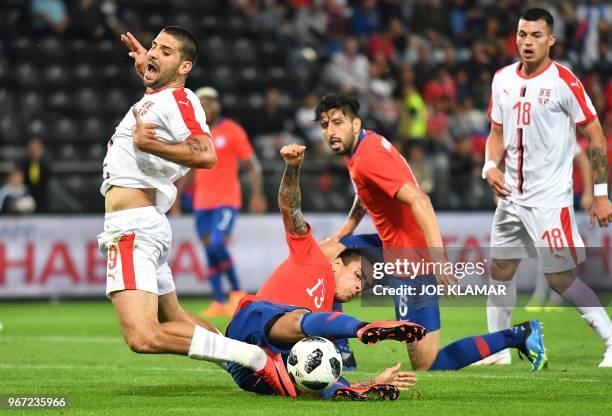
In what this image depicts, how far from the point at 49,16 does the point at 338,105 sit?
42.2ft

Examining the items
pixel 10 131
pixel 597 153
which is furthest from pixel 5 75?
pixel 597 153

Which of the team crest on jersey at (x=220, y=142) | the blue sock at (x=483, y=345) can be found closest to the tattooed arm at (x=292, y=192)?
the blue sock at (x=483, y=345)

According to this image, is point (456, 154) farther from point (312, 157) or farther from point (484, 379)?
point (484, 379)

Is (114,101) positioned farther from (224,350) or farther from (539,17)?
(224,350)

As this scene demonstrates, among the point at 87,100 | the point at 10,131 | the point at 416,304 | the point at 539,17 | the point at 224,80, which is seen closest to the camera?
Answer: the point at 416,304

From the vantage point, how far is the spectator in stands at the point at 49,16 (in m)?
19.9

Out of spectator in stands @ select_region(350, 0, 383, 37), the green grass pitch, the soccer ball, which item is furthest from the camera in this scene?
spectator in stands @ select_region(350, 0, 383, 37)

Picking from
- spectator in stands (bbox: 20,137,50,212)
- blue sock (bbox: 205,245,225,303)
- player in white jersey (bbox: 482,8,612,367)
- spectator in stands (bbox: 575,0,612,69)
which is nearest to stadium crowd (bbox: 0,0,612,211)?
spectator in stands (bbox: 575,0,612,69)

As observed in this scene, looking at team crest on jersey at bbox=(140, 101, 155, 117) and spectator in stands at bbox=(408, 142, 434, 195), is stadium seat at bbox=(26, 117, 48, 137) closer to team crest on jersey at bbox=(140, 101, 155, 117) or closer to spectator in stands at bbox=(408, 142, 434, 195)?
spectator in stands at bbox=(408, 142, 434, 195)

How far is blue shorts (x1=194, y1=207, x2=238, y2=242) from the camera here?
46.7ft

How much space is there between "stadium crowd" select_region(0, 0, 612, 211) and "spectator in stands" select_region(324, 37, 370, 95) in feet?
0.08

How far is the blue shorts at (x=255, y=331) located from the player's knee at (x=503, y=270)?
109 inches

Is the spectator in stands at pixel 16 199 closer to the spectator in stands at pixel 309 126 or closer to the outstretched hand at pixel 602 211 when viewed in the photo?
the spectator in stands at pixel 309 126

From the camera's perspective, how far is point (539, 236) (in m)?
9.12
